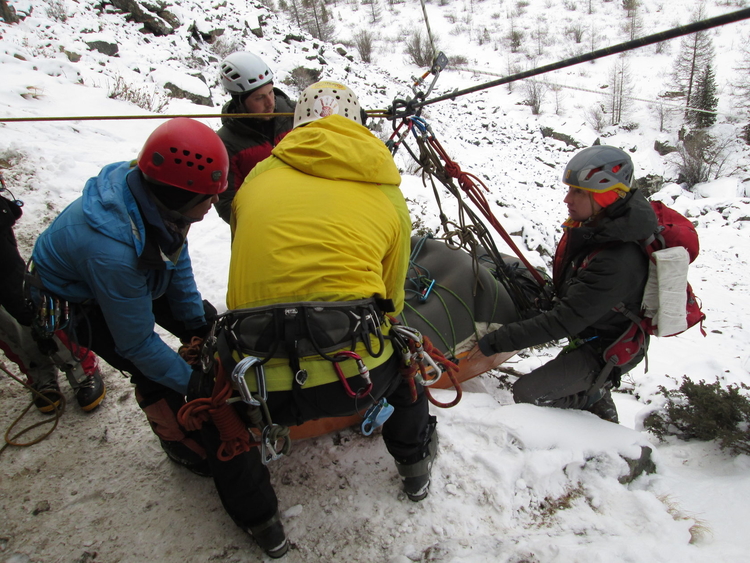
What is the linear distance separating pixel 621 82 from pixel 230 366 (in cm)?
1655

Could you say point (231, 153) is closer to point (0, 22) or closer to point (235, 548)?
point (235, 548)

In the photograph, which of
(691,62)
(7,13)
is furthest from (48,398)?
(691,62)

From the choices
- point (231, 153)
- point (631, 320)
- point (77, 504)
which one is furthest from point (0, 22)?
point (631, 320)

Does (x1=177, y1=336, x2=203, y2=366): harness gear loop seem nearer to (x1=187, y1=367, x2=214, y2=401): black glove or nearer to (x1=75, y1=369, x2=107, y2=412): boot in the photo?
(x1=187, y1=367, x2=214, y2=401): black glove

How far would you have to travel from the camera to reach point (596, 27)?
17.4 meters

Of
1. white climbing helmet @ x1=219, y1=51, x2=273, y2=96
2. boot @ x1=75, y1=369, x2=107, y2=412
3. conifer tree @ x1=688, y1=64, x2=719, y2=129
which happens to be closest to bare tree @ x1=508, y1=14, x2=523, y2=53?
conifer tree @ x1=688, y1=64, x2=719, y2=129

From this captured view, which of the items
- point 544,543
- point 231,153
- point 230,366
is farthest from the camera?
point 231,153

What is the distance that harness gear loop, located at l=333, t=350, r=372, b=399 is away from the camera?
1.32 meters

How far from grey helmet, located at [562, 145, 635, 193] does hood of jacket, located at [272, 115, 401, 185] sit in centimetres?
118

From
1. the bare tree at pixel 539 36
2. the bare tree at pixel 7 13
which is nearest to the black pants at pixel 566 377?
the bare tree at pixel 7 13

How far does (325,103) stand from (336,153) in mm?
403

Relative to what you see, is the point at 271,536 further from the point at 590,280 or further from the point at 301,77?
the point at 301,77

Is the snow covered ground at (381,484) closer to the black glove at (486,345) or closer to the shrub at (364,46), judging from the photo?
the black glove at (486,345)

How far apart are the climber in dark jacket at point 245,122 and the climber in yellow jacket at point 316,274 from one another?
117 cm
